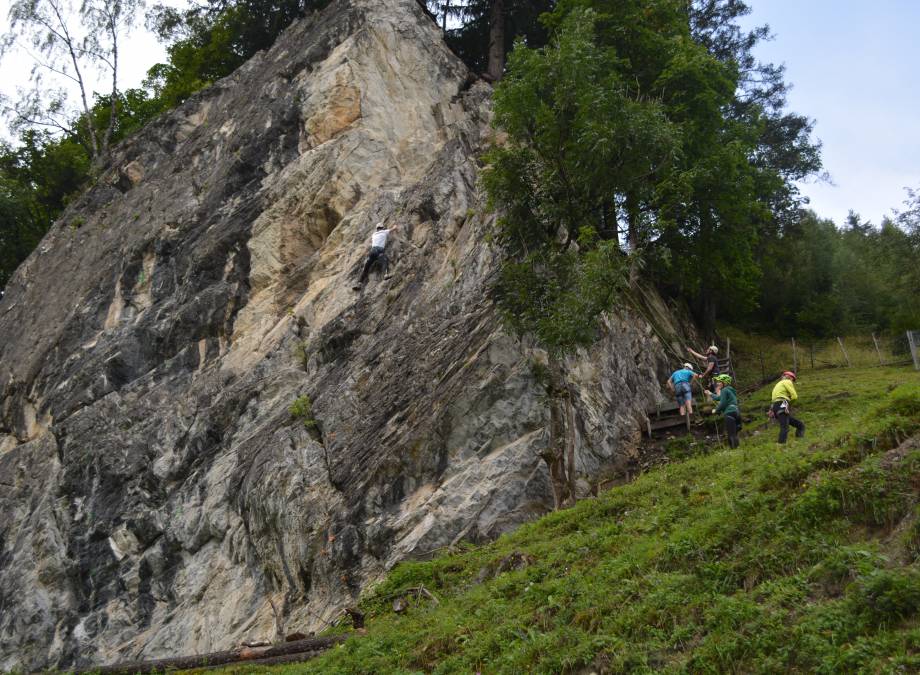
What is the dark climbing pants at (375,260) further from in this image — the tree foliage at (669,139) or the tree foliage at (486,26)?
the tree foliage at (486,26)

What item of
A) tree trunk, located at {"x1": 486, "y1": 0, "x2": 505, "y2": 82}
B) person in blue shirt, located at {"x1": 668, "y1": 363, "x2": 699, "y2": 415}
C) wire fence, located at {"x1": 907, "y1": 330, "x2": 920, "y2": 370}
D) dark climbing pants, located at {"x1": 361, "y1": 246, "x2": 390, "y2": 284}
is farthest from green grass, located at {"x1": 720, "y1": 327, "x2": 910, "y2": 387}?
tree trunk, located at {"x1": 486, "y1": 0, "x2": 505, "y2": 82}

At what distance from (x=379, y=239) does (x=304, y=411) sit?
4.82 m

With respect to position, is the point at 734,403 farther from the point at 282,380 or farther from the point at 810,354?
the point at 810,354

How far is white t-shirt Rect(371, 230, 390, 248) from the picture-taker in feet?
68.4

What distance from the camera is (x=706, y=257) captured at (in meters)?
25.1

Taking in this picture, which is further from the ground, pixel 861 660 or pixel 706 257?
pixel 706 257

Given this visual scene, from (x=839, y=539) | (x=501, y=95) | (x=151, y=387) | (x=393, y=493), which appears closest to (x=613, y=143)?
(x=501, y=95)

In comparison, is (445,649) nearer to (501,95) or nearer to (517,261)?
(517,261)

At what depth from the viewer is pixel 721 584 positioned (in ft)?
29.4

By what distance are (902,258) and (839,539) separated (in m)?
22.2

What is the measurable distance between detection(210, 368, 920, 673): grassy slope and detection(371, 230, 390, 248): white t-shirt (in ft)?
31.8

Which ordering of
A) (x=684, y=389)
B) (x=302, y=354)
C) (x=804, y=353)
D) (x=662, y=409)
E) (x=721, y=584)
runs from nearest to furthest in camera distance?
(x=721, y=584) < (x=684, y=389) < (x=662, y=409) < (x=302, y=354) < (x=804, y=353)

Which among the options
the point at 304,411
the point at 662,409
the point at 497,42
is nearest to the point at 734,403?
the point at 662,409

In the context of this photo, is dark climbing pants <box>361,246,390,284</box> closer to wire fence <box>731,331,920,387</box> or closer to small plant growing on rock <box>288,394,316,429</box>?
small plant growing on rock <box>288,394,316,429</box>
